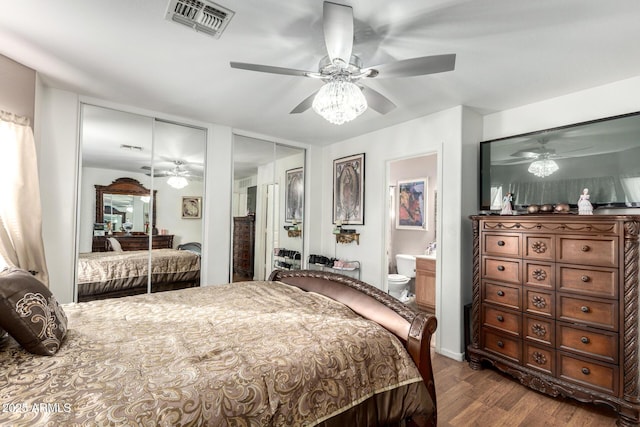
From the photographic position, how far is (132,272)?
3174 millimetres

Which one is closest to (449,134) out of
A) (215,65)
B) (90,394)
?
(215,65)

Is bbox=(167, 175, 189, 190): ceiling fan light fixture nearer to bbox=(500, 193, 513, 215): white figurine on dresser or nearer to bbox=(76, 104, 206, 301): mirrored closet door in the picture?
bbox=(76, 104, 206, 301): mirrored closet door

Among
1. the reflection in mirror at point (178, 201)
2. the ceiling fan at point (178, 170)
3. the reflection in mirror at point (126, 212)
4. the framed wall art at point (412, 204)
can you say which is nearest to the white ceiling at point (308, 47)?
the reflection in mirror at point (178, 201)

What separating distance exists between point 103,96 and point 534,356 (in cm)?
446

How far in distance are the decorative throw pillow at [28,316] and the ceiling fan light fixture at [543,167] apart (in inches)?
141

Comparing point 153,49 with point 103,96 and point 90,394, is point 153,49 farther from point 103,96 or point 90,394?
point 90,394

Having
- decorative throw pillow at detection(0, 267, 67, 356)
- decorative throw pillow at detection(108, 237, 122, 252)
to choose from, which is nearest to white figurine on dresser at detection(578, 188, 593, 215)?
decorative throw pillow at detection(0, 267, 67, 356)

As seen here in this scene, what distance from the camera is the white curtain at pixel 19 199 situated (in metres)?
2.20

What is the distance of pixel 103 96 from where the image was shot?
2.89 metres

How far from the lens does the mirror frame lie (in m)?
3.07

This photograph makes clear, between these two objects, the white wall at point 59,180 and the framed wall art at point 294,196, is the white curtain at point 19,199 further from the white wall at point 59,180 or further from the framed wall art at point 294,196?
the framed wall art at point 294,196

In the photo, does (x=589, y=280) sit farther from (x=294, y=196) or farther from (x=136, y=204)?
(x=136, y=204)

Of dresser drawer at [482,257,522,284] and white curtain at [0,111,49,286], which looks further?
dresser drawer at [482,257,522,284]

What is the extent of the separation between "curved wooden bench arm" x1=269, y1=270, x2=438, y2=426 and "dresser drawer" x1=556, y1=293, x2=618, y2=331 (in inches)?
54.8
